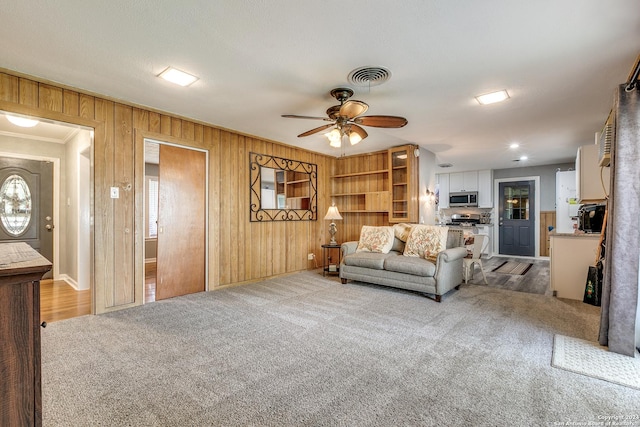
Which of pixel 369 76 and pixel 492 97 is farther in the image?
pixel 492 97

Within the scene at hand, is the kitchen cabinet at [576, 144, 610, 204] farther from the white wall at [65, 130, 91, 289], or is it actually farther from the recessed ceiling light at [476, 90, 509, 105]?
the white wall at [65, 130, 91, 289]

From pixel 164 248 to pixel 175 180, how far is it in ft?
3.06

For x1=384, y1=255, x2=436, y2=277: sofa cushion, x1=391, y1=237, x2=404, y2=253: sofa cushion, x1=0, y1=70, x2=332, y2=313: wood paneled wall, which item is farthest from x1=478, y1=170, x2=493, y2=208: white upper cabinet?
x1=0, y1=70, x2=332, y2=313: wood paneled wall

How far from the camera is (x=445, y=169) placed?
27.7 feet

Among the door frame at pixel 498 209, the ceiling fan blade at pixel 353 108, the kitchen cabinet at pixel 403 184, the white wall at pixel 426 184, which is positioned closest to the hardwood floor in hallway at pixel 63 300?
the ceiling fan blade at pixel 353 108

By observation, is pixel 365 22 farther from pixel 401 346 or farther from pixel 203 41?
pixel 401 346

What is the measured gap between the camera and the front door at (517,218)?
25.5 ft

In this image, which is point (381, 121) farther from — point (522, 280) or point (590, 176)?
point (522, 280)

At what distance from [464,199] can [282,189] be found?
221 inches

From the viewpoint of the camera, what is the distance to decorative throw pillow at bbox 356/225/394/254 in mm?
4820

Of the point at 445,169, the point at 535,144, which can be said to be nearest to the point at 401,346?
the point at 535,144

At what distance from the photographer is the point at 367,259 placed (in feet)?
14.7

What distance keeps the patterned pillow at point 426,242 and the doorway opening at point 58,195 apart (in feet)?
14.9

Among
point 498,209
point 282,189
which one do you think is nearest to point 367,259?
point 282,189
